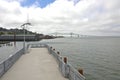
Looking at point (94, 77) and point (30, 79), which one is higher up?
point (30, 79)

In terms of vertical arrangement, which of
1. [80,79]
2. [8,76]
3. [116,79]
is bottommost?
[116,79]

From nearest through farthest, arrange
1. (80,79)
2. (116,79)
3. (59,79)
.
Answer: (80,79) < (59,79) < (116,79)

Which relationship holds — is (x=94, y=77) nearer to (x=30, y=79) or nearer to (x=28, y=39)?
(x=30, y=79)

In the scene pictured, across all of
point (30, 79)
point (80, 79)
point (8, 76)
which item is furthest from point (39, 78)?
point (80, 79)

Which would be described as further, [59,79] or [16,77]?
[16,77]

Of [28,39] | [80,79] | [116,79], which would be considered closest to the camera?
[80,79]

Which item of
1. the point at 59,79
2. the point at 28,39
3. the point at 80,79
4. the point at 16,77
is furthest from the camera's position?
the point at 28,39

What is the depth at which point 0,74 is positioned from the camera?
1270 centimetres

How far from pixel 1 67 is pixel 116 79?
14.4m

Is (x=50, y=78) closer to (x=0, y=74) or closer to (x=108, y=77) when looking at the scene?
(x=0, y=74)

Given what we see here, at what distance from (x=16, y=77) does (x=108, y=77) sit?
13.8 meters

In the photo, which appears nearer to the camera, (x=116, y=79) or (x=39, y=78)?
(x=39, y=78)

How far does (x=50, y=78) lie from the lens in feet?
40.2

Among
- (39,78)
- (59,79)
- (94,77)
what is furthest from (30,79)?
(94,77)
